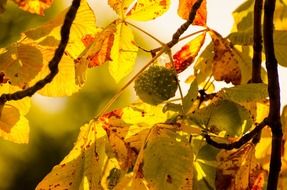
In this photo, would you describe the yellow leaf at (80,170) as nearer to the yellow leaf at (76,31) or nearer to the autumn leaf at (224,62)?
the yellow leaf at (76,31)

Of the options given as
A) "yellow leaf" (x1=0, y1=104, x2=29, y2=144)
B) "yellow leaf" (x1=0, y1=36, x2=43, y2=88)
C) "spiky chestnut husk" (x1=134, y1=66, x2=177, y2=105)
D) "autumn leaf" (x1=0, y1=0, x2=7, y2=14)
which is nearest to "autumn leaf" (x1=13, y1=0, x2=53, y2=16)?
"autumn leaf" (x1=0, y1=0, x2=7, y2=14)

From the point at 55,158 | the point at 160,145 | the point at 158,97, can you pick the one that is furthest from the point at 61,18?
the point at 55,158

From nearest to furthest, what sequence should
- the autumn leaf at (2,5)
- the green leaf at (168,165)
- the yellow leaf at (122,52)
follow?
1. the autumn leaf at (2,5)
2. the green leaf at (168,165)
3. the yellow leaf at (122,52)

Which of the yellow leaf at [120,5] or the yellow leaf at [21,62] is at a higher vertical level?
the yellow leaf at [120,5]

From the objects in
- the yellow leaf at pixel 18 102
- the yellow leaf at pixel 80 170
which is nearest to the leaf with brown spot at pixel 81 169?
the yellow leaf at pixel 80 170

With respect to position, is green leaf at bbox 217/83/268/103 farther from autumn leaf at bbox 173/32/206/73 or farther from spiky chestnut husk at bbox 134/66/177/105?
autumn leaf at bbox 173/32/206/73

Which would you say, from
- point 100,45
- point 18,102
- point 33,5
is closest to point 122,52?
point 100,45
